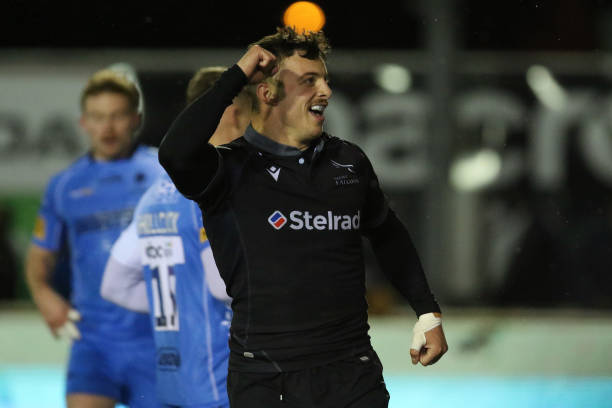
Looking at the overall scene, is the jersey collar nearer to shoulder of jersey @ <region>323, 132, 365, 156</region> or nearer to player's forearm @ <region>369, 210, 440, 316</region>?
shoulder of jersey @ <region>323, 132, 365, 156</region>

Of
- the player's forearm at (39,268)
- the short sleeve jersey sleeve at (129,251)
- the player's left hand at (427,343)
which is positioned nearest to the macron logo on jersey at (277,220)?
the player's left hand at (427,343)

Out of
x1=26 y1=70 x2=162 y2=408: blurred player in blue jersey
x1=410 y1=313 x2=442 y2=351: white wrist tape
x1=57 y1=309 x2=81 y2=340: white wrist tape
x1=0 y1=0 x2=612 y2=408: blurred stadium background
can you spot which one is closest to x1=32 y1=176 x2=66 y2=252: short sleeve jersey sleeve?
x1=26 y1=70 x2=162 y2=408: blurred player in blue jersey

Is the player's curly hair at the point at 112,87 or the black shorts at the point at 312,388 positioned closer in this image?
the black shorts at the point at 312,388

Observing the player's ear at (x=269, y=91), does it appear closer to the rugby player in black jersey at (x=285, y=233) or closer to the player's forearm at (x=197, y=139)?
the rugby player in black jersey at (x=285, y=233)

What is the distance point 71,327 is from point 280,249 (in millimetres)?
2261

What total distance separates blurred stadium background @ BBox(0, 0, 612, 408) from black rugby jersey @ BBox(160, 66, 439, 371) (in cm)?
536

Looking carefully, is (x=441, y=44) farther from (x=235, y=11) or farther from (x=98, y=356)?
(x=98, y=356)

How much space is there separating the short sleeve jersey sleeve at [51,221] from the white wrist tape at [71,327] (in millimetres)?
462

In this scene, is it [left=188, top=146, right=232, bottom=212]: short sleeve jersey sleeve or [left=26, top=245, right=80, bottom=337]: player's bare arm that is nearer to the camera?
[left=188, top=146, right=232, bottom=212]: short sleeve jersey sleeve

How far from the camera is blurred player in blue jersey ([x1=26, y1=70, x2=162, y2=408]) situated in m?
4.76

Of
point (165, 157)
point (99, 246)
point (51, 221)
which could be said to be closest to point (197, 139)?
point (165, 157)

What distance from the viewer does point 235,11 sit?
949 cm

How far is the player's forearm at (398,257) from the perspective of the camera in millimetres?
3488

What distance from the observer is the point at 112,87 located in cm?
532
